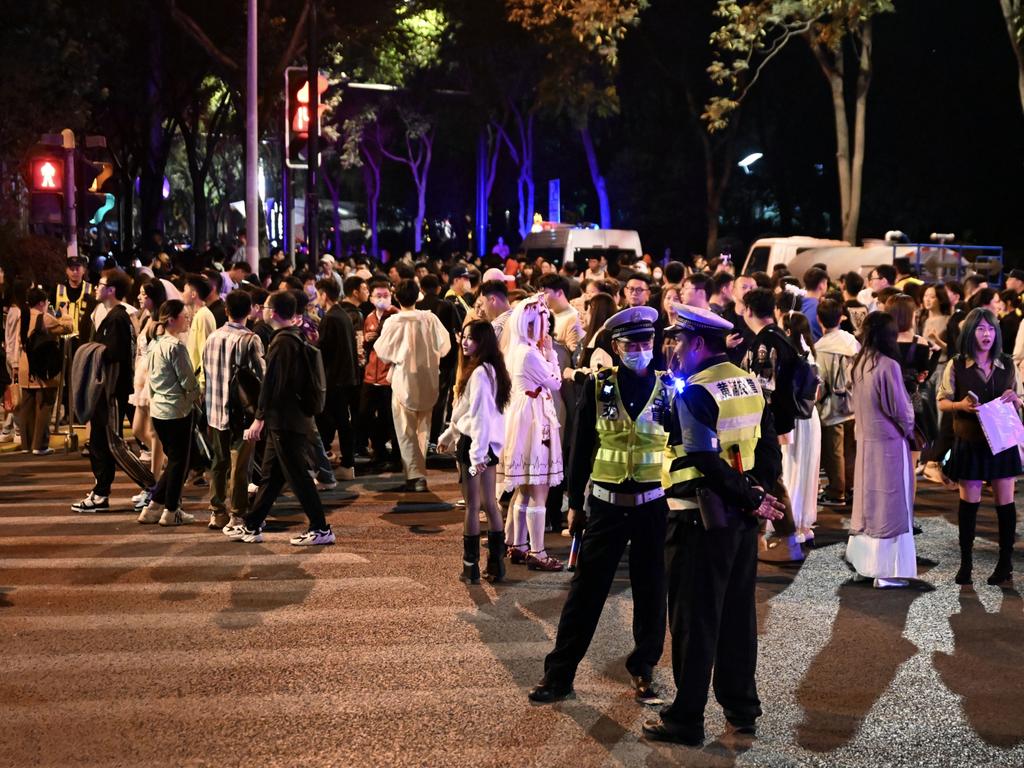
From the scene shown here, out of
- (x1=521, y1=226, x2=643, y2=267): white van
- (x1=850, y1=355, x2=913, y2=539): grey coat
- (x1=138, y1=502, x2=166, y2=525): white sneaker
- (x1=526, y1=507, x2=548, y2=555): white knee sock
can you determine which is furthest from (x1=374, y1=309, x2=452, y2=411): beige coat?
(x1=521, y1=226, x2=643, y2=267): white van

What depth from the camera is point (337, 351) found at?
46.8 ft

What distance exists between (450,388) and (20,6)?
55.6ft

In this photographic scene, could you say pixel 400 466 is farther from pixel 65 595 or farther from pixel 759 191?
pixel 759 191

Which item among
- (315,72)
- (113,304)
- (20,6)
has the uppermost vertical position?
(20,6)

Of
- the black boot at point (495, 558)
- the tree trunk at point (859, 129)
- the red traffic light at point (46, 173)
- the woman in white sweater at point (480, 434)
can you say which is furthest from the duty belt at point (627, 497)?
the tree trunk at point (859, 129)

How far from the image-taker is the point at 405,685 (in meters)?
7.32

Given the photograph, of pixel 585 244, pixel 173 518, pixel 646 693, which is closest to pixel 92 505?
pixel 173 518

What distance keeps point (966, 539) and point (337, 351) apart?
671 centimetres

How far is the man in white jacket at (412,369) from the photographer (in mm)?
13352

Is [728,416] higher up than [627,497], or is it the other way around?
[728,416]

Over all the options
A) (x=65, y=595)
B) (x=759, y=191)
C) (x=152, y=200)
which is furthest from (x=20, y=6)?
(x=759, y=191)

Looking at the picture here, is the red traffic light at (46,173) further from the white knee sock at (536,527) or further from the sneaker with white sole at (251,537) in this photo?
the white knee sock at (536,527)

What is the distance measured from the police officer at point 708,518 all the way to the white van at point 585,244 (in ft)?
84.4

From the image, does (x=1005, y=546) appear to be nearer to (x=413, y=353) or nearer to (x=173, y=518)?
(x=413, y=353)
